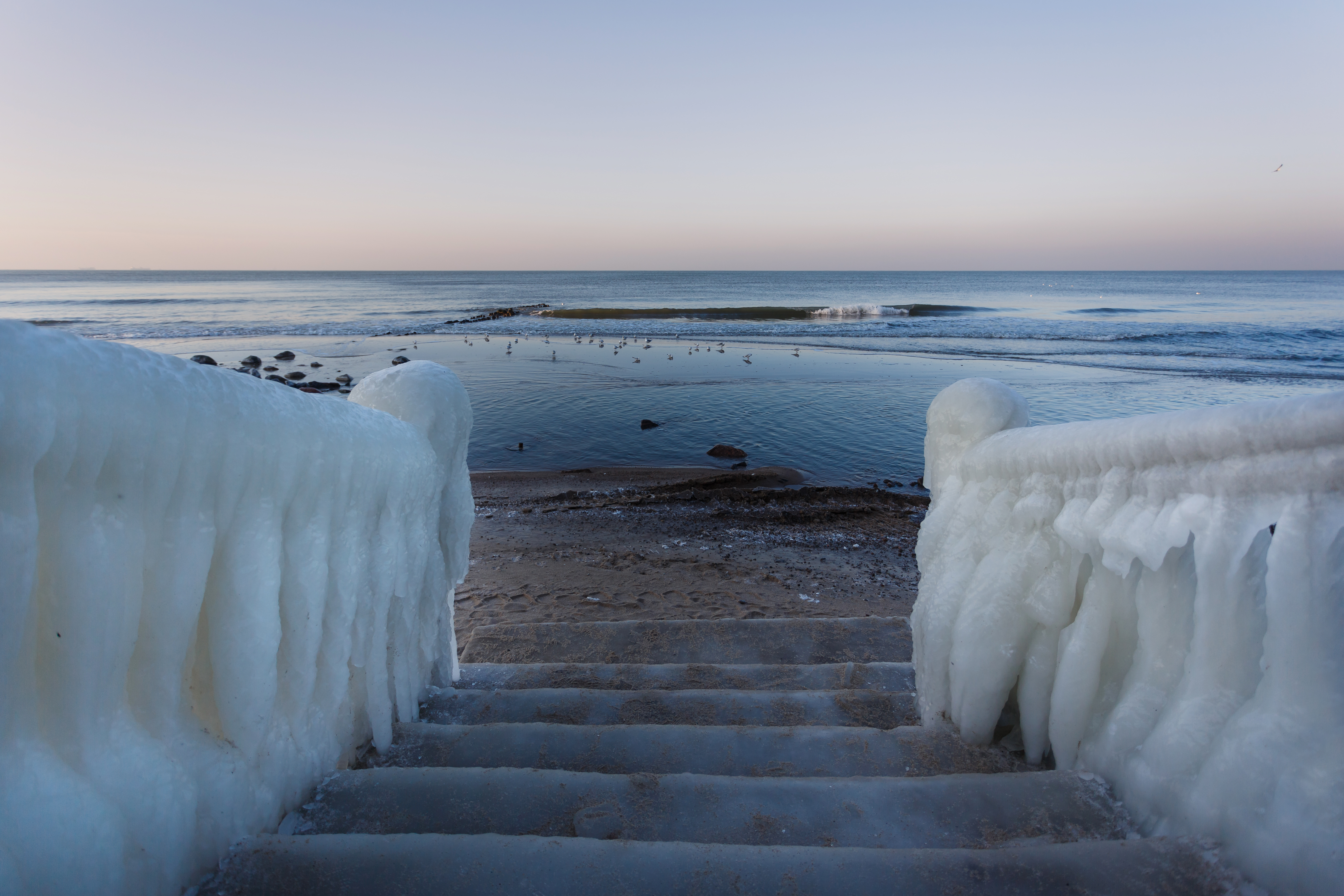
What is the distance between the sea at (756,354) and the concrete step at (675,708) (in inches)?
80.9

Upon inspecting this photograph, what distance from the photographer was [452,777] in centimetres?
215

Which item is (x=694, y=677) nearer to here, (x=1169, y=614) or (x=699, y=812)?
(x=699, y=812)

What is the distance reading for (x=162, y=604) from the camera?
5.22 feet

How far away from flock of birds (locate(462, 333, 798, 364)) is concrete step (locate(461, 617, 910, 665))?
20.4 meters

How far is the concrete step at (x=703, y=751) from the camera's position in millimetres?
2436

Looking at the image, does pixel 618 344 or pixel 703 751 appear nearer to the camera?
pixel 703 751

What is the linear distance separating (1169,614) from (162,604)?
2703mm

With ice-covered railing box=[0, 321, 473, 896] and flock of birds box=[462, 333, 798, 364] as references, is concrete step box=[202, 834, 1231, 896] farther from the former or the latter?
flock of birds box=[462, 333, 798, 364]

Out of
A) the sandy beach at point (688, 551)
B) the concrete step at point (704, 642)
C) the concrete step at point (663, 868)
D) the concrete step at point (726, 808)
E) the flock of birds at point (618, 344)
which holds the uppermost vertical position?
the flock of birds at point (618, 344)

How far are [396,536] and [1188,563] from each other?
2.66 metres

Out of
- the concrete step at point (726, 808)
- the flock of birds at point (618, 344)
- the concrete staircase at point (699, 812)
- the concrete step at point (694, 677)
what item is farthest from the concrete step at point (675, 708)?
the flock of birds at point (618, 344)

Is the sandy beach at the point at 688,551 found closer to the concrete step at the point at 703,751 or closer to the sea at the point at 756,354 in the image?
the sea at the point at 756,354

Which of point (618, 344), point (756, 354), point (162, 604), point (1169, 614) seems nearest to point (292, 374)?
point (618, 344)

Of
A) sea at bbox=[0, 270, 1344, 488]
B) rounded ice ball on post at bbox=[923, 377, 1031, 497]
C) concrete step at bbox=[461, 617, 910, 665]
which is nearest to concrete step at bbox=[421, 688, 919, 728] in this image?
concrete step at bbox=[461, 617, 910, 665]
